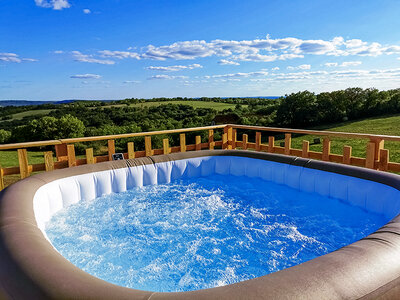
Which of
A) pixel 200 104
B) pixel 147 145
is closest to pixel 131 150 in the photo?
pixel 147 145

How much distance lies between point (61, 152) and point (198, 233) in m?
2.64

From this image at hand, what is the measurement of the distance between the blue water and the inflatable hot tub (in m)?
0.23

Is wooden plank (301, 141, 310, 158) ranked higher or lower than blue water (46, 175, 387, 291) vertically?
higher

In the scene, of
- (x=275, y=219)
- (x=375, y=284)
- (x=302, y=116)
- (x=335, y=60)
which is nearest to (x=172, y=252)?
(x=275, y=219)

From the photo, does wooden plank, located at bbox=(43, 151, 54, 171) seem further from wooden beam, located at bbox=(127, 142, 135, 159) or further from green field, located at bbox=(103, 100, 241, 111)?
green field, located at bbox=(103, 100, 241, 111)

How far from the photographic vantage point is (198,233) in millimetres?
3170

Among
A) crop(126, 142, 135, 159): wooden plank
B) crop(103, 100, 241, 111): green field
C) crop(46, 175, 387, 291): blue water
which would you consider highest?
crop(103, 100, 241, 111): green field

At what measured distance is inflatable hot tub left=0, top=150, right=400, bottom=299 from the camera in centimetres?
137

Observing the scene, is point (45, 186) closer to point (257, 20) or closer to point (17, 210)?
point (17, 210)

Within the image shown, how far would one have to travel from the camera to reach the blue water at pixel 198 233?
98.4 inches

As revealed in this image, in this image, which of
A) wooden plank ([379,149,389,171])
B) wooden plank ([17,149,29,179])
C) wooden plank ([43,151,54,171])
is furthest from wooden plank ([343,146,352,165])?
wooden plank ([17,149,29,179])

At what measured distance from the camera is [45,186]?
141 inches

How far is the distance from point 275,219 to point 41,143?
3.29m

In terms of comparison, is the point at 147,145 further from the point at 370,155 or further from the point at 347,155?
the point at 370,155
